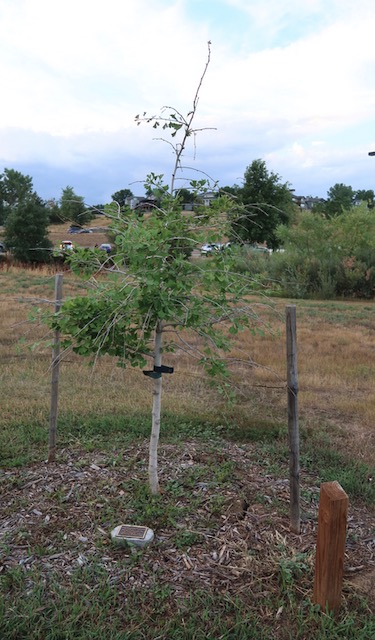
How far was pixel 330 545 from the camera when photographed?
217cm

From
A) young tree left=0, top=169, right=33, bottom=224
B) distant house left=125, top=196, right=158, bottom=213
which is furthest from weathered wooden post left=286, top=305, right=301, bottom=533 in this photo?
young tree left=0, top=169, right=33, bottom=224

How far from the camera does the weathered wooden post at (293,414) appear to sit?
276 cm

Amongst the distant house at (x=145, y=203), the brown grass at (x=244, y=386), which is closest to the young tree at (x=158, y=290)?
the distant house at (x=145, y=203)

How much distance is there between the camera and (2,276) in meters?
16.7

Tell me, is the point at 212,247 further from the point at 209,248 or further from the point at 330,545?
the point at 330,545

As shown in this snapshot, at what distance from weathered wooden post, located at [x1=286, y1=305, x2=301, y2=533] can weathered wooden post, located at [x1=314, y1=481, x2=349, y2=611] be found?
56 centimetres

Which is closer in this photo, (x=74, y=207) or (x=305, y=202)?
(x=74, y=207)

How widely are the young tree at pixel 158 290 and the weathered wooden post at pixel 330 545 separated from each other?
920 mm

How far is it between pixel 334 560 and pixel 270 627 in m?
0.41

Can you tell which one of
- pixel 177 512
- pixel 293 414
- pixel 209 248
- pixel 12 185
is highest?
pixel 12 185

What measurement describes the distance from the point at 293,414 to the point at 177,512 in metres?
0.91

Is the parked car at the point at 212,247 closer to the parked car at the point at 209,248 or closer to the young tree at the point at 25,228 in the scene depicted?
the parked car at the point at 209,248

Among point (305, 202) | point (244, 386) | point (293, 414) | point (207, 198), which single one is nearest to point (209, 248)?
point (207, 198)

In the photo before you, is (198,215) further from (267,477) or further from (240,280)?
(267,477)
